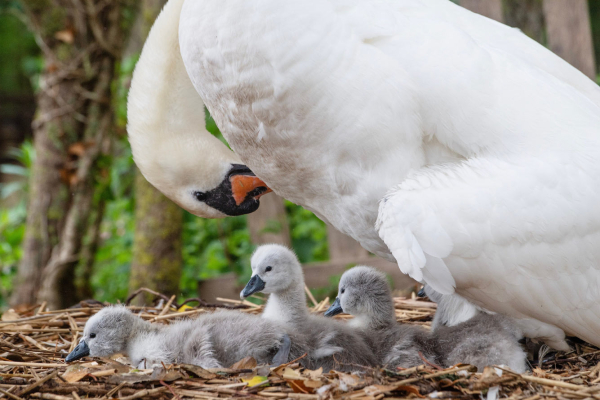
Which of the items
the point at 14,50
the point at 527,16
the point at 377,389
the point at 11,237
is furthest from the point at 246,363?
the point at 14,50

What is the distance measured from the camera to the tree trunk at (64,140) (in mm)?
5523

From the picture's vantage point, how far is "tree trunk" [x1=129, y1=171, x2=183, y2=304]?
5293 mm

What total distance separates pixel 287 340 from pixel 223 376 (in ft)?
1.54

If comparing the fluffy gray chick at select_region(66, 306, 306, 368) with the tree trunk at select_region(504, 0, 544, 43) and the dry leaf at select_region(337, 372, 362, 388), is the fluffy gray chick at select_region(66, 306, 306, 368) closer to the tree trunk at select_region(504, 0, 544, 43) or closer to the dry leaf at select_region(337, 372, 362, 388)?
the dry leaf at select_region(337, 372, 362, 388)

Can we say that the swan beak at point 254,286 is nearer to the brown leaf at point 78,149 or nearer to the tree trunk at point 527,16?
the tree trunk at point 527,16

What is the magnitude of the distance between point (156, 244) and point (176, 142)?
2.04 meters

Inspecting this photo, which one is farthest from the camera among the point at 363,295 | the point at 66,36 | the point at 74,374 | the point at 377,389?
the point at 66,36

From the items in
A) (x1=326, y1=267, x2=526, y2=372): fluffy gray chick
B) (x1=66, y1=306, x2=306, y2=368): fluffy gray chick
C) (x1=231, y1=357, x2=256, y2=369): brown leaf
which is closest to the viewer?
(x1=231, y1=357, x2=256, y2=369): brown leaf

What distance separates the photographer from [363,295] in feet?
11.6

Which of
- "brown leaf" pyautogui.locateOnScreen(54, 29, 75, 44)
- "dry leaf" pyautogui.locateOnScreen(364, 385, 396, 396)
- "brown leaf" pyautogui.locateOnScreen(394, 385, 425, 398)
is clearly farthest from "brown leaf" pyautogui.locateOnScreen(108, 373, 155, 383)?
"brown leaf" pyautogui.locateOnScreen(54, 29, 75, 44)

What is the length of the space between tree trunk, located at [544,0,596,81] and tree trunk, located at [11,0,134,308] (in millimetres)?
3315

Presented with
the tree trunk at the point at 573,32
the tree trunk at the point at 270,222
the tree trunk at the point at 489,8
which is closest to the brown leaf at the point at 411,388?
the tree trunk at the point at 573,32

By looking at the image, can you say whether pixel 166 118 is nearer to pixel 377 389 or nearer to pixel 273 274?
pixel 273 274

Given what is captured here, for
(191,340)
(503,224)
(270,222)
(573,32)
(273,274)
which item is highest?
(573,32)
